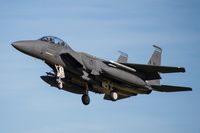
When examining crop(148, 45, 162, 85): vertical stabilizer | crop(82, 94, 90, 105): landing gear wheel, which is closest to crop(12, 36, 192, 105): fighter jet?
crop(82, 94, 90, 105): landing gear wheel

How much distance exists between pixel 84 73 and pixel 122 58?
15.0ft

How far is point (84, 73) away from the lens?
32.7 meters

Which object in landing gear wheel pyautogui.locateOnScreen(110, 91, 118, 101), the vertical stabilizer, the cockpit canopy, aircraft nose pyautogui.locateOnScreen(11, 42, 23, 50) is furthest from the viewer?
the vertical stabilizer

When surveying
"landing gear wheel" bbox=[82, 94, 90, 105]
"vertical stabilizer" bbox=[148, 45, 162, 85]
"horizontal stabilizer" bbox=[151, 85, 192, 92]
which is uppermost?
"vertical stabilizer" bbox=[148, 45, 162, 85]

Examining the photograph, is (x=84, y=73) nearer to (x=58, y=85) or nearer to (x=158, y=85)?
(x=58, y=85)

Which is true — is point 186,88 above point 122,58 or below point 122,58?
below

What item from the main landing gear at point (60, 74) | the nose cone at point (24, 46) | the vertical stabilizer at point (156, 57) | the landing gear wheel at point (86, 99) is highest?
the vertical stabilizer at point (156, 57)

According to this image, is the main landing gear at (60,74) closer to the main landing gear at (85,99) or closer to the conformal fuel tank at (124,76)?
the conformal fuel tank at (124,76)

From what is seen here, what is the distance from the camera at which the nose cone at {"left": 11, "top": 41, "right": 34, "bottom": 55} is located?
3111 cm

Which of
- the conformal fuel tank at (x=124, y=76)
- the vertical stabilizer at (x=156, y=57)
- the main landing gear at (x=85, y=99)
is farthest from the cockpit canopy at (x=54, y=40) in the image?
the vertical stabilizer at (x=156, y=57)

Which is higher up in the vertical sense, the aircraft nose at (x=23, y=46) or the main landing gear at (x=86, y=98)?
the aircraft nose at (x=23, y=46)

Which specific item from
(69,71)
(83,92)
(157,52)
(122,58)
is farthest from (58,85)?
(157,52)

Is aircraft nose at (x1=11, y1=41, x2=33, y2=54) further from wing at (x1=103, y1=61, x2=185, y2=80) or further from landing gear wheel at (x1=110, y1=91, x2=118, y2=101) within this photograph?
landing gear wheel at (x1=110, y1=91, x2=118, y2=101)

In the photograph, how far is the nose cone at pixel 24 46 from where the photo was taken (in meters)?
31.1
